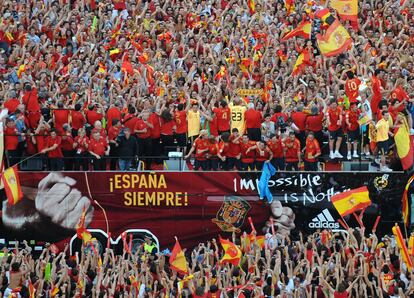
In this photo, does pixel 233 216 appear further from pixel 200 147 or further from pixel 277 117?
pixel 277 117

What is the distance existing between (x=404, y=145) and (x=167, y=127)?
4.67m

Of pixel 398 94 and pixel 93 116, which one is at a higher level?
Answer: pixel 398 94

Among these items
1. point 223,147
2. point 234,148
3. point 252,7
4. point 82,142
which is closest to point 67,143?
point 82,142

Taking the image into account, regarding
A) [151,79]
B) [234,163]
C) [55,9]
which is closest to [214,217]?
[234,163]

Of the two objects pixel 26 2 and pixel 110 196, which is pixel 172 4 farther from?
pixel 110 196

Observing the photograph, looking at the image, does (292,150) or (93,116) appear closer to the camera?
(292,150)

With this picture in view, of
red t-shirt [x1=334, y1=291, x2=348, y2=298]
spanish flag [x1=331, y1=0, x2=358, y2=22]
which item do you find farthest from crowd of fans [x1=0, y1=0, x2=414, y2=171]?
red t-shirt [x1=334, y1=291, x2=348, y2=298]

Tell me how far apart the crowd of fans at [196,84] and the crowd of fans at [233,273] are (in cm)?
211

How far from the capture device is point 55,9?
3947cm

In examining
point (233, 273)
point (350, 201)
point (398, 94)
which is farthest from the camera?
point (398, 94)

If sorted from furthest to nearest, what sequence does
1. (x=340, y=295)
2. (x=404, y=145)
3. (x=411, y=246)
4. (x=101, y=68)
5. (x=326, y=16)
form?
(x=326, y=16)
(x=101, y=68)
(x=404, y=145)
(x=411, y=246)
(x=340, y=295)

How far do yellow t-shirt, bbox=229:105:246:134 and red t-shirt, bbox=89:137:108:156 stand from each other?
100 inches

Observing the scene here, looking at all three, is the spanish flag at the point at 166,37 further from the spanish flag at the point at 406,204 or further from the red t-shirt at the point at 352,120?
the spanish flag at the point at 406,204

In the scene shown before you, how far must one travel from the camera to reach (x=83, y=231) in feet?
114
